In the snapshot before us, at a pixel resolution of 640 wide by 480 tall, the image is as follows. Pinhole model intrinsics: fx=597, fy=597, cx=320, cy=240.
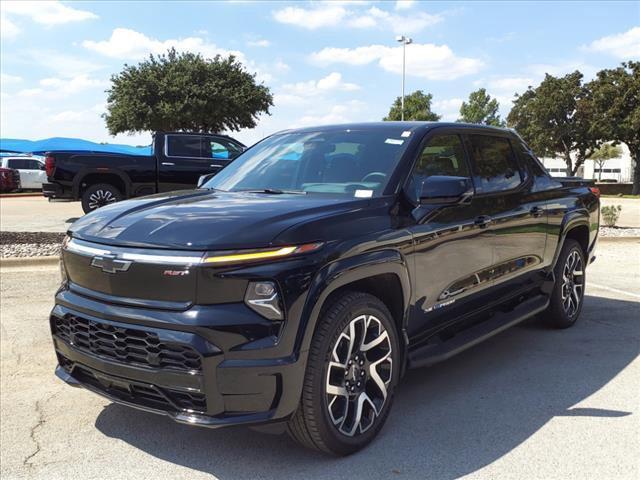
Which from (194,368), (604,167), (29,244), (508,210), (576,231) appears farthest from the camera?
(604,167)

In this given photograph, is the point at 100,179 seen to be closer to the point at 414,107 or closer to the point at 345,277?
the point at 345,277

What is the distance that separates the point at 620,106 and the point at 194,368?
1637 inches

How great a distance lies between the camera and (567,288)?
5.60 meters

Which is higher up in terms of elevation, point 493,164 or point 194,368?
point 493,164

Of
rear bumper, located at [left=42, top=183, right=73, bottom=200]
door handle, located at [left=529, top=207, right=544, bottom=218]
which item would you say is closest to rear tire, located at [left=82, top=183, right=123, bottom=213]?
rear bumper, located at [left=42, top=183, right=73, bottom=200]

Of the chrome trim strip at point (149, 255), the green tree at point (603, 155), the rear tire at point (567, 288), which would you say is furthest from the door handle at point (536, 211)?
the green tree at point (603, 155)

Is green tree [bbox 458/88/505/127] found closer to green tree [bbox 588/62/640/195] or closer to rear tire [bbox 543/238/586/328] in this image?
green tree [bbox 588/62/640/195]

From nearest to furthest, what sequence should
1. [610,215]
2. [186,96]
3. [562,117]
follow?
[610,215] < [186,96] < [562,117]

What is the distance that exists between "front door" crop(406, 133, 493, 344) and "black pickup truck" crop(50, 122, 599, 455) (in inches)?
0.5

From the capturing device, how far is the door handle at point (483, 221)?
4112 millimetres

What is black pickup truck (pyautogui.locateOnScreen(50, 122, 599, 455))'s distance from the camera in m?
2.72

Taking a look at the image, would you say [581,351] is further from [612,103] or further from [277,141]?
[612,103]

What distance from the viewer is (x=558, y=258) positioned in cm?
545

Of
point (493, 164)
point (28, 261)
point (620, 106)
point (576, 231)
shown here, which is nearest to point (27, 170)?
point (28, 261)
